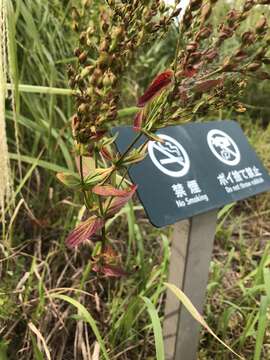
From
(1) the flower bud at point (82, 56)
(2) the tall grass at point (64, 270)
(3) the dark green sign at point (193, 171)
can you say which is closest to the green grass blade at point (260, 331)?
(2) the tall grass at point (64, 270)

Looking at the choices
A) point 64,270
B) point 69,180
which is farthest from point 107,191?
point 64,270

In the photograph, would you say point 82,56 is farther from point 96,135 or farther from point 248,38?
point 248,38

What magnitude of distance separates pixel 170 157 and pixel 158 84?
0.40m

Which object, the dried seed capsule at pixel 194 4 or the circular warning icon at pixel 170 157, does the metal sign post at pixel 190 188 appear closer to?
the circular warning icon at pixel 170 157

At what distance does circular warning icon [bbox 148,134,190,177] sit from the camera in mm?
1004

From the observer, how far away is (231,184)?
3.68 ft

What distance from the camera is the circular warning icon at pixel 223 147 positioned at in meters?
1.16

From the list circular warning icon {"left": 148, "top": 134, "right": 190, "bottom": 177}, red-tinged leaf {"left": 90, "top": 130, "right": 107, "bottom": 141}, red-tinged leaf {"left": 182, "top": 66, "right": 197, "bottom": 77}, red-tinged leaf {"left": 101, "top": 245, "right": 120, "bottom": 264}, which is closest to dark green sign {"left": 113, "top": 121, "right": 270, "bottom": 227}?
circular warning icon {"left": 148, "top": 134, "right": 190, "bottom": 177}

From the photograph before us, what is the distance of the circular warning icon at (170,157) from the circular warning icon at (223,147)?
13cm

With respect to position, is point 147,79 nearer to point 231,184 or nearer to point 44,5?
point 44,5

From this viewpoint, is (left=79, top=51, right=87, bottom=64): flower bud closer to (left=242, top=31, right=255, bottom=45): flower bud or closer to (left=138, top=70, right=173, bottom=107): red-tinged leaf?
(left=138, top=70, right=173, bottom=107): red-tinged leaf

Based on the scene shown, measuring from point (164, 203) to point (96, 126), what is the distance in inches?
13.2

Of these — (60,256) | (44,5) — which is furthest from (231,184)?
(44,5)

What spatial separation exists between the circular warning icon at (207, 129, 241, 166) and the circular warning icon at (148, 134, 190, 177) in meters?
0.13
